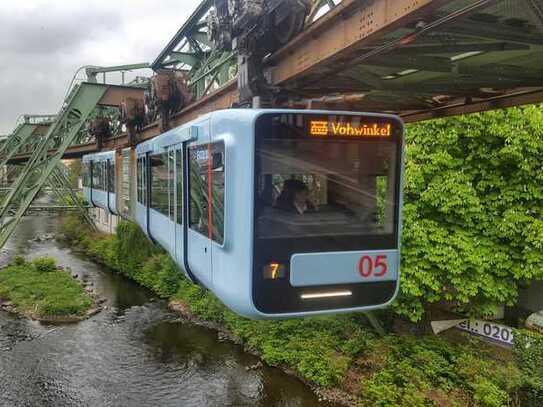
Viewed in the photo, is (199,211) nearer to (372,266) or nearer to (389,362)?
(372,266)

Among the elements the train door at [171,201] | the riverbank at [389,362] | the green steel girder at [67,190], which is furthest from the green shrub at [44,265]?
the train door at [171,201]

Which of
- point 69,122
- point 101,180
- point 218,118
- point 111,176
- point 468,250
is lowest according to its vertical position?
point 468,250

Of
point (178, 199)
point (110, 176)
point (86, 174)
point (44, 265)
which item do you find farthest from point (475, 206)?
point (44, 265)

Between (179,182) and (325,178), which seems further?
(179,182)

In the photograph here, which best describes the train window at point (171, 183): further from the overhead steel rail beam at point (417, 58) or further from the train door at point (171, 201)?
the overhead steel rail beam at point (417, 58)

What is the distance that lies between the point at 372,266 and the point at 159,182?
16.5 feet

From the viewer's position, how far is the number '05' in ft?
16.9

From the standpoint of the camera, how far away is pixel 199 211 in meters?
6.04

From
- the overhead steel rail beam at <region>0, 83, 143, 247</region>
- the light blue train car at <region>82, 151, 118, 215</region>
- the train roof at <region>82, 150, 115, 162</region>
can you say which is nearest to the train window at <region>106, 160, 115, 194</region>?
the light blue train car at <region>82, 151, 118, 215</region>

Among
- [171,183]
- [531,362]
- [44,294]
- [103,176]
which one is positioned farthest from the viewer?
[44,294]

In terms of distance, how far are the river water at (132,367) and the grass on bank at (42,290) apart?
921 mm

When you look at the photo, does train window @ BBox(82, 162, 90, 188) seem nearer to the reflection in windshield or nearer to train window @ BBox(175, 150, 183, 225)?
train window @ BBox(175, 150, 183, 225)

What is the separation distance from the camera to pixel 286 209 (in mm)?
4867

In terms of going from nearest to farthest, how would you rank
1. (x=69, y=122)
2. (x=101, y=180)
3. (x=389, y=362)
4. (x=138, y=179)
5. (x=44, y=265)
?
(x=138, y=179)
(x=389, y=362)
(x=69, y=122)
(x=101, y=180)
(x=44, y=265)
